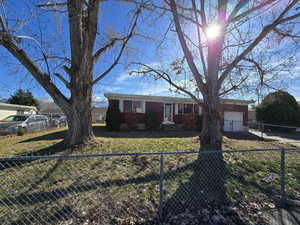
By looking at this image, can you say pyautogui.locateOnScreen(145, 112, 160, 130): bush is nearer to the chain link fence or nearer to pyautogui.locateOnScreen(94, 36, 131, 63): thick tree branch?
pyautogui.locateOnScreen(94, 36, 131, 63): thick tree branch

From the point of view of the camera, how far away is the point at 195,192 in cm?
319

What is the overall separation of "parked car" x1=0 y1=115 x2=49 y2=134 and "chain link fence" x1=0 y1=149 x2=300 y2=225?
27.9ft

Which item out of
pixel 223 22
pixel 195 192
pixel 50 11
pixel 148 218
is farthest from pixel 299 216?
pixel 50 11

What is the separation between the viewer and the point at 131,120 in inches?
541

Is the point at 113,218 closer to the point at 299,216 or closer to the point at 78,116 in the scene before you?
the point at 299,216

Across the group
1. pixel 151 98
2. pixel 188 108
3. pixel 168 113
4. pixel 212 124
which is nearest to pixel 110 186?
pixel 212 124

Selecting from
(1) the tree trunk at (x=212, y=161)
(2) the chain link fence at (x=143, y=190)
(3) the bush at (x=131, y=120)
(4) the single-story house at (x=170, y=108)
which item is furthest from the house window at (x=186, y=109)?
(2) the chain link fence at (x=143, y=190)

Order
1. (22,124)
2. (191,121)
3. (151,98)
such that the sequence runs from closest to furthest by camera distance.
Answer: (22,124)
(151,98)
(191,121)

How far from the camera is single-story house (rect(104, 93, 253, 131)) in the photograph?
1361cm

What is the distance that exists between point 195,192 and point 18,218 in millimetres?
3107

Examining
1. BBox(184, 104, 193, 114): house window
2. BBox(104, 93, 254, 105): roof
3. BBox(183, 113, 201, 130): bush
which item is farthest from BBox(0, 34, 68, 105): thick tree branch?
BBox(184, 104, 193, 114): house window

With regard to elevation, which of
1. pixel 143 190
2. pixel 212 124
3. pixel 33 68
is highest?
pixel 33 68

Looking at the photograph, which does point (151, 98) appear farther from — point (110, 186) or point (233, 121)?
point (110, 186)

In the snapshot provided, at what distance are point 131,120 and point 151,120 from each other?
6.03ft
